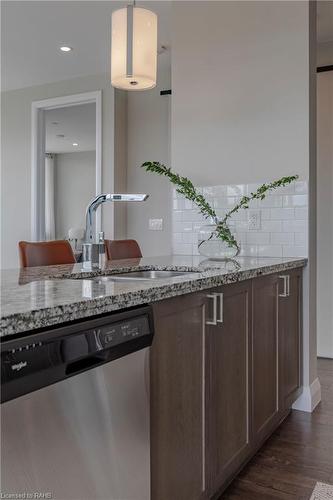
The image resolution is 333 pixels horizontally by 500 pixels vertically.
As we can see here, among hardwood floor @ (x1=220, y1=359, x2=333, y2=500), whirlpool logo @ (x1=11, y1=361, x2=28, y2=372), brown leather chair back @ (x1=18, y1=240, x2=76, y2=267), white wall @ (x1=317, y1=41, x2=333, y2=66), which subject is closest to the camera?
whirlpool logo @ (x1=11, y1=361, x2=28, y2=372)

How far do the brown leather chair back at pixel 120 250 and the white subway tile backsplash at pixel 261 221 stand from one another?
30 centimetres

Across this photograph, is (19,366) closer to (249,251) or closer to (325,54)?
(249,251)

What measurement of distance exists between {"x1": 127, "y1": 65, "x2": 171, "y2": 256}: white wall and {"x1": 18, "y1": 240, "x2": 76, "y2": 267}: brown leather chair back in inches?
84.6

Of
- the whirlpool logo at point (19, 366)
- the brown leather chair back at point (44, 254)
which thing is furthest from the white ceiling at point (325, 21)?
the whirlpool logo at point (19, 366)

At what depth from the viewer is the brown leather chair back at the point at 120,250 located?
9.94ft

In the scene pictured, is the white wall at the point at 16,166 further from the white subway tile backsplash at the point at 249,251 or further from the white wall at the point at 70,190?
the white subway tile backsplash at the point at 249,251

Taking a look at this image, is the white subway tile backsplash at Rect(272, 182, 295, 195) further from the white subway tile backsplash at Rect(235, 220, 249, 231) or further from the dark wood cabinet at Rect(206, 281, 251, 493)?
the dark wood cabinet at Rect(206, 281, 251, 493)

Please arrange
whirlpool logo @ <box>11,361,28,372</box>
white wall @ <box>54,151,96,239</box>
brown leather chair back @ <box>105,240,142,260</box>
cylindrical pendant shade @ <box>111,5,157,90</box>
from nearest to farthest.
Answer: whirlpool logo @ <box>11,361,28,372</box>
cylindrical pendant shade @ <box>111,5,157,90</box>
brown leather chair back @ <box>105,240,142,260</box>
white wall @ <box>54,151,96,239</box>

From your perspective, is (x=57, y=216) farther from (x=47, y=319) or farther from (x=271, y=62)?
(x=47, y=319)

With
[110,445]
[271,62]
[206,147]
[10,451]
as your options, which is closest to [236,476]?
[110,445]

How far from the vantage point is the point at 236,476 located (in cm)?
193

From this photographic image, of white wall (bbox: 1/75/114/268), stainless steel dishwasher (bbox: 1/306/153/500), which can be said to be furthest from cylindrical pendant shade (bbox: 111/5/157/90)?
white wall (bbox: 1/75/114/268)

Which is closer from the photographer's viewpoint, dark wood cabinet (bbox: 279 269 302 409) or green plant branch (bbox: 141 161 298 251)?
dark wood cabinet (bbox: 279 269 302 409)

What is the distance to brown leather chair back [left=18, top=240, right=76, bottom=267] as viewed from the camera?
2.41 m
